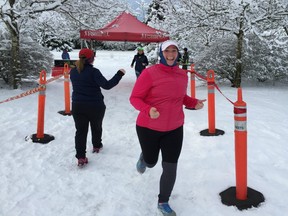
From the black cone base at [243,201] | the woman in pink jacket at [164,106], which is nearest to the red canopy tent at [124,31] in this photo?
the woman in pink jacket at [164,106]

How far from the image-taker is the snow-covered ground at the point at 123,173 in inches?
148

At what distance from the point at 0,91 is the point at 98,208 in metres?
8.97

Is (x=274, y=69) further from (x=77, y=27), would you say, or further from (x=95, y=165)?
(x=95, y=165)

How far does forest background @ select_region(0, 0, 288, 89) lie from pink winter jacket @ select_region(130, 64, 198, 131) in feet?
26.9

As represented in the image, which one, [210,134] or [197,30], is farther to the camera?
[197,30]

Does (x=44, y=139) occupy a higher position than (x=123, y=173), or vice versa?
(x=44, y=139)

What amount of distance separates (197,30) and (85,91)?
1072 cm

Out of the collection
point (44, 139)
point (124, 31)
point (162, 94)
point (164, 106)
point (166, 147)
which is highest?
point (124, 31)

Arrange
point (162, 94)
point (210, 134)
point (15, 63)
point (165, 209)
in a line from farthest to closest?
point (15, 63)
point (210, 134)
point (165, 209)
point (162, 94)

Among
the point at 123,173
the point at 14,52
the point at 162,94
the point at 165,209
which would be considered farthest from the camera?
the point at 14,52

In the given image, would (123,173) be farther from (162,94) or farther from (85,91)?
(162,94)

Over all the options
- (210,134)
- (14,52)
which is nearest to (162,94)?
(210,134)

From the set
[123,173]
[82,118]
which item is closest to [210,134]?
[123,173]

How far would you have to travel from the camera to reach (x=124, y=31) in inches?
573
